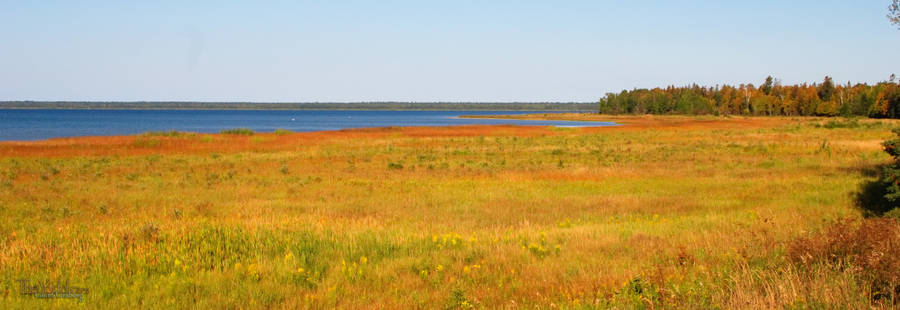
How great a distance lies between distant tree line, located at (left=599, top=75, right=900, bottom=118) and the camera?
402ft

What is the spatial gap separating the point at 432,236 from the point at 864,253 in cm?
631

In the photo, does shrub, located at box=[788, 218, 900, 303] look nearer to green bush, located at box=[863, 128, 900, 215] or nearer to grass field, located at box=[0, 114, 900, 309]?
grass field, located at box=[0, 114, 900, 309]

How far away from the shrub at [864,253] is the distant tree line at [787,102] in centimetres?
11503

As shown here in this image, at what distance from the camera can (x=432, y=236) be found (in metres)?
10.8

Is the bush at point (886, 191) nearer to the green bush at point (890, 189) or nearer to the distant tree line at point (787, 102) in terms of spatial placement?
the green bush at point (890, 189)

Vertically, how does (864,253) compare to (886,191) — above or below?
above

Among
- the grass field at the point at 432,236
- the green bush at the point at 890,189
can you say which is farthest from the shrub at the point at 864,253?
the green bush at the point at 890,189

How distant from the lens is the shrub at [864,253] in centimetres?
663

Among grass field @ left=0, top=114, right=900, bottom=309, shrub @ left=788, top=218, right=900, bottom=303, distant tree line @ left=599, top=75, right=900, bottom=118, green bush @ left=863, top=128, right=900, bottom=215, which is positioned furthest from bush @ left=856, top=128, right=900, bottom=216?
distant tree line @ left=599, top=75, right=900, bottom=118

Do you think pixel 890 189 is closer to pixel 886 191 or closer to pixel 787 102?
pixel 886 191

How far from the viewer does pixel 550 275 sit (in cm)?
812

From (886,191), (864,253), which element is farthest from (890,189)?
(864,253)

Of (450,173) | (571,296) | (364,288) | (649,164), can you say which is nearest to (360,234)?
(364,288)

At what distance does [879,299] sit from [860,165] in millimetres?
21577
